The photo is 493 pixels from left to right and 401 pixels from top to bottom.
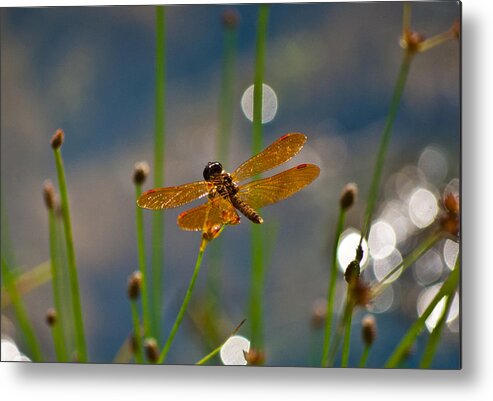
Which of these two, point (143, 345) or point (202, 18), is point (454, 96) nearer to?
point (202, 18)

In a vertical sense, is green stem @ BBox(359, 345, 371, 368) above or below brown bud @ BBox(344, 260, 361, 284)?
below

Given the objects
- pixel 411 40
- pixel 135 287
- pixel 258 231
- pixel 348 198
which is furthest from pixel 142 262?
pixel 411 40

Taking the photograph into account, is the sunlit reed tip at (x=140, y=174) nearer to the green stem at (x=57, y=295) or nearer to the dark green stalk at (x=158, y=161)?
the dark green stalk at (x=158, y=161)

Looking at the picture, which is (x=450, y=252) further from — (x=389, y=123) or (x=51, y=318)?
(x=51, y=318)

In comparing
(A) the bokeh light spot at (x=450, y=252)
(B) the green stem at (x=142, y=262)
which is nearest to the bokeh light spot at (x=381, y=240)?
(A) the bokeh light spot at (x=450, y=252)

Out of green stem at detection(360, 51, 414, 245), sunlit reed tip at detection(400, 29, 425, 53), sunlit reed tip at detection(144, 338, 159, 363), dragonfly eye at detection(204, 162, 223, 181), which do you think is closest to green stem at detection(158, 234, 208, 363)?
sunlit reed tip at detection(144, 338, 159, 363)

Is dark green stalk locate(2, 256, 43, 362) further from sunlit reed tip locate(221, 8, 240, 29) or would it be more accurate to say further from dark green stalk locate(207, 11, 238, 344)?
sunlit reed tip locate(221, 8, 240, 29)
